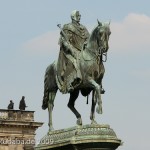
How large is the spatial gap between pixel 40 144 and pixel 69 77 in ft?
6.58

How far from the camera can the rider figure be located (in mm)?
21672

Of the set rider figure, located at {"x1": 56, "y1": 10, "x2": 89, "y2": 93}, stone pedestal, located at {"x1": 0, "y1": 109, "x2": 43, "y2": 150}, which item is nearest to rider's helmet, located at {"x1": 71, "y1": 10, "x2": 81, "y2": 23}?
rider figure, located at {"x1": 56, "y1": 10, "x2": 89, "y2": 93}

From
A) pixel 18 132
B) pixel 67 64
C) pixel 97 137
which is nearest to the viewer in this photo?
pixel 97 137

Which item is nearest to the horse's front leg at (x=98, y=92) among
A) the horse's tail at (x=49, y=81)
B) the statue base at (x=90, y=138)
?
the statue base at (x=90, y=138)

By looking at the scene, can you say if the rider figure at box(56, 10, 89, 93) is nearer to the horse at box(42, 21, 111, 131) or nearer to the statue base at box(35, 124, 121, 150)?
the horse at box(42, 21, 111, 131)

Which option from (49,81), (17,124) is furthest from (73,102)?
(17,124)

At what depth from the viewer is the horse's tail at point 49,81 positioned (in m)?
22.6

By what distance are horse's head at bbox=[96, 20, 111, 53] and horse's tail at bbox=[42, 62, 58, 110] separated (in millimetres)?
1880

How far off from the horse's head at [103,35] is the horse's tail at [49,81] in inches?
74.0

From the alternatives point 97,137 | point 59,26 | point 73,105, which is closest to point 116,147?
point 97,137

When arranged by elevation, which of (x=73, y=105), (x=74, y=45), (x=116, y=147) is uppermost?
(x=74, y=45)

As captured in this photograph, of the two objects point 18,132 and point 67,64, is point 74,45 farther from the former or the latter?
point 18,132

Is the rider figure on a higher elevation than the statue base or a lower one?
higher

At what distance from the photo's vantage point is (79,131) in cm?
2088
